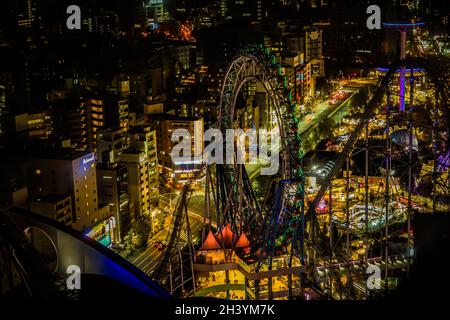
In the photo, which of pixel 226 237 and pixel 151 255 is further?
pixel 151 255

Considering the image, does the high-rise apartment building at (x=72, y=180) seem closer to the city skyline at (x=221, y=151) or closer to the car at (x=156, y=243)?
the city skyline at (x=221, y=151)

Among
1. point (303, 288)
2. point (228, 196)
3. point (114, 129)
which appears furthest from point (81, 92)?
point (303, 288)

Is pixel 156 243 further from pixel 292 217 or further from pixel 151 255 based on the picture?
pixel 292 217

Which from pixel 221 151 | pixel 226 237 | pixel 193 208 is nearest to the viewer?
pixel 226 237

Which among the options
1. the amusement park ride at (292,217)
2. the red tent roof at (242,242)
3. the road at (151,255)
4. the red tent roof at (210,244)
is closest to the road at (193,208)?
the road at (151,255)

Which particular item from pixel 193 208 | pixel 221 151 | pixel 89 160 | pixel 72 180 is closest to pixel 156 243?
pixel 193 208

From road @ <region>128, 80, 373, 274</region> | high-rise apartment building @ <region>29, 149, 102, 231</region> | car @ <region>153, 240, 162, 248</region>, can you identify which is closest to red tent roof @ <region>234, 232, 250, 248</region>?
road @ <region>128, 80, 373, 274</region>

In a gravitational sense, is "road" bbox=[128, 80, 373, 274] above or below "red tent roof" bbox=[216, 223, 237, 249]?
below

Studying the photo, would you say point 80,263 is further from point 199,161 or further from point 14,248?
point 199,161

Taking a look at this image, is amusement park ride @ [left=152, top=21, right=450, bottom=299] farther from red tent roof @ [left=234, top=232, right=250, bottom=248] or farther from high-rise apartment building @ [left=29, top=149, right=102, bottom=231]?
high-rise apartment building @ [left=29, top=149, right=102, bottom=231]
